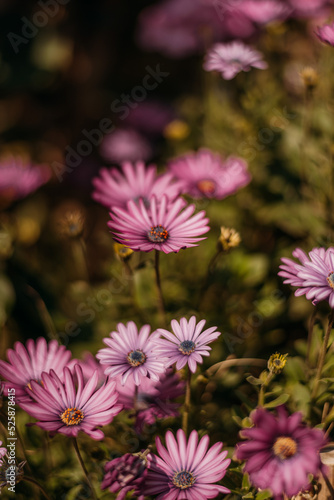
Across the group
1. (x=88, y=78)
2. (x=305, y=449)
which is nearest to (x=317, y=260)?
(x=305, y=449)

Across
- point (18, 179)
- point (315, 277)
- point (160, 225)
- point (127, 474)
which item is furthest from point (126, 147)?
point (127, 474)

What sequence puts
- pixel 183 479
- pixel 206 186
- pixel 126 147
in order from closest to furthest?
pixel 183 479 < pixel 206 186 < pixel 126 147

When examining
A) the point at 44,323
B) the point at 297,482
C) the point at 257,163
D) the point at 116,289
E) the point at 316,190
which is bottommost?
the point at 297,482

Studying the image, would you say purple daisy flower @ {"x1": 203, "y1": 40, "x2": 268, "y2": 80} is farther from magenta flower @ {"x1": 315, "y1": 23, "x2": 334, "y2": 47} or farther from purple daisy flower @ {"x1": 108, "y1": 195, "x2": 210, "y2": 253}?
purple daisy flower @ {"x1": 108, "y1": 195, "x2": 210, "y2": 253}

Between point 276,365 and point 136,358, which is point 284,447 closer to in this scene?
point 276,365

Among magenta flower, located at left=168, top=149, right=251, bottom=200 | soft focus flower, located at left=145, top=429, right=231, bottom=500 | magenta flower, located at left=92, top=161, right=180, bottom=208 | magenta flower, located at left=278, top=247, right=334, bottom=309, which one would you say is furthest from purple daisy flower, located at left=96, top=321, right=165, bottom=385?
magenta flower, located at left=168, top=149, right=251, bottom=200

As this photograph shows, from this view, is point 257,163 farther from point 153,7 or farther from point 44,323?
point 153,7

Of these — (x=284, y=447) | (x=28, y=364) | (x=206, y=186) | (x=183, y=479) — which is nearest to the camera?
(x=284, y=447)
